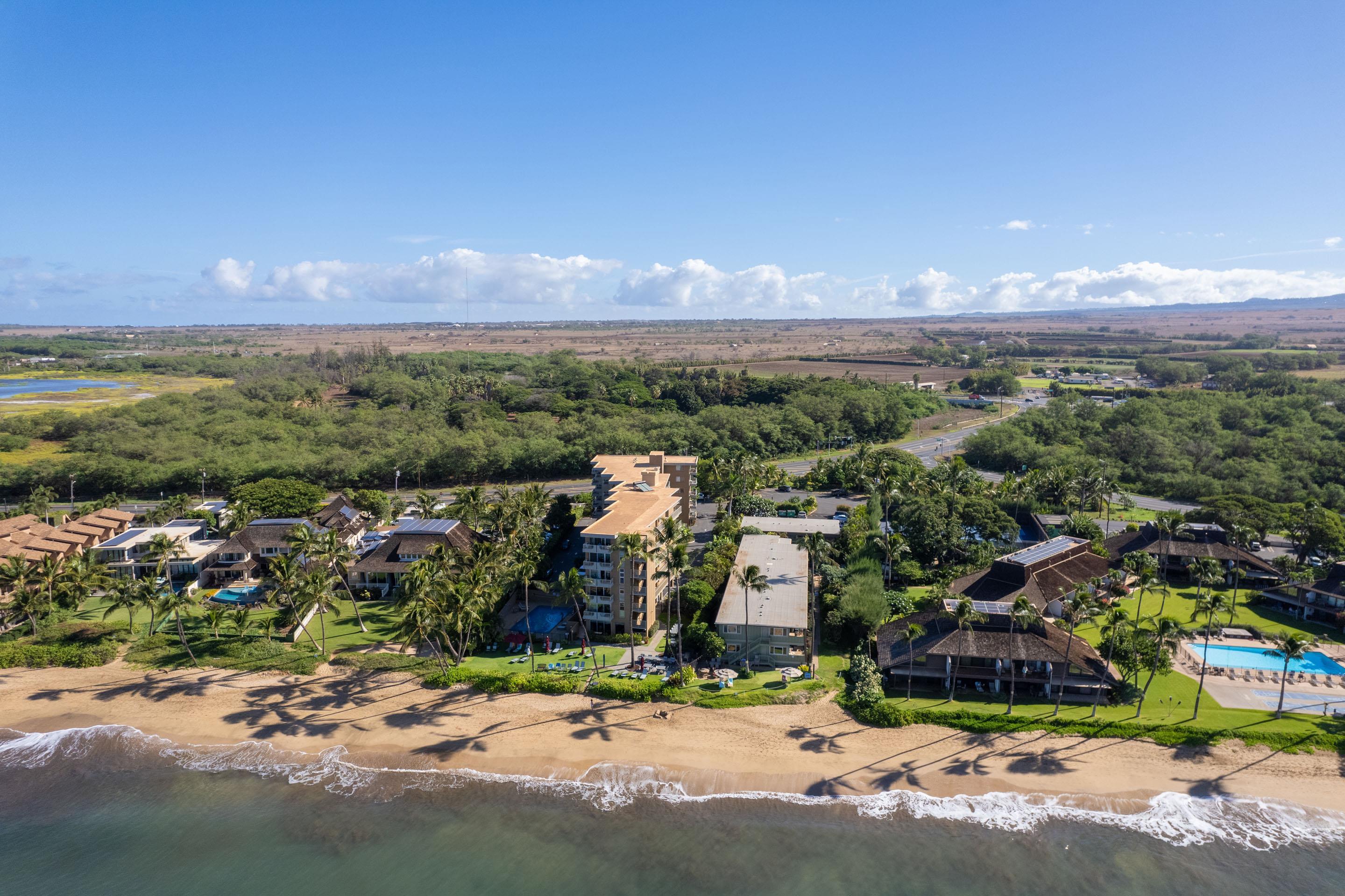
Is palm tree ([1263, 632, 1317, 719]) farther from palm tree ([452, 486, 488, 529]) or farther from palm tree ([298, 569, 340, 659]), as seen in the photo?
palm tree ([452, 486, 488, 529])

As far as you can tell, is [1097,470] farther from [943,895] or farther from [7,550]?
[7,550]

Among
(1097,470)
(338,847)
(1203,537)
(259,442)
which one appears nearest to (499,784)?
(338,847)

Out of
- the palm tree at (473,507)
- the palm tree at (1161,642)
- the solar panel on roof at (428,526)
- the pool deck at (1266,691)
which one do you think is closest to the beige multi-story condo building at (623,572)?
the palm tree at (473,507)

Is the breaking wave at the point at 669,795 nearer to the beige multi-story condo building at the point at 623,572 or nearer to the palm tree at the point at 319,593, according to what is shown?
the palm tree at the point at 319,593

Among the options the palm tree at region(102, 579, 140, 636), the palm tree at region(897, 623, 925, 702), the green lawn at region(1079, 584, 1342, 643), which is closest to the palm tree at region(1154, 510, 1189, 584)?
the green lawn at region(1079, 584, 1342, 643)

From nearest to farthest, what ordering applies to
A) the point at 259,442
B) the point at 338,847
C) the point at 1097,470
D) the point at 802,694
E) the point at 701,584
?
1. the point at 338,847
2. the point at 802,694
3. the point at 701,584
4. the point at 1097,470
5. the point at 259,442

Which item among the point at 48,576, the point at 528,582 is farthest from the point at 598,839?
the point at 48,576
